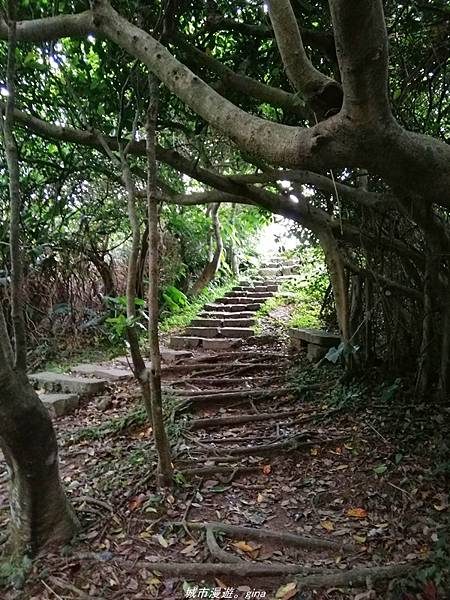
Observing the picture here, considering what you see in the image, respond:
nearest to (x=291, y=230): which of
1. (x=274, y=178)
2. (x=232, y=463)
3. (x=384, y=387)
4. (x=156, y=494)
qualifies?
(x=274, y=178)

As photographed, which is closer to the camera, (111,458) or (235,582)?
(235,582)

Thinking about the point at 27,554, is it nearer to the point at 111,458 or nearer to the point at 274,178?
the point at 111,458

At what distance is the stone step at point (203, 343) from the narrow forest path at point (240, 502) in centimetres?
214

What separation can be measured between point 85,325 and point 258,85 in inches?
166

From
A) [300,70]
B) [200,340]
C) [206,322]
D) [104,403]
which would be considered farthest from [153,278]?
[206,322]

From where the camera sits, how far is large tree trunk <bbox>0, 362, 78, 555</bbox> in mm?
2166

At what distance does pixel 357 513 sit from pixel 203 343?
4.57 metres

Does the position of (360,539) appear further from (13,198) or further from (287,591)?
(13,198)

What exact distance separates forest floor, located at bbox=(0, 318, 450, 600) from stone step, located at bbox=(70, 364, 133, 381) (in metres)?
0.55

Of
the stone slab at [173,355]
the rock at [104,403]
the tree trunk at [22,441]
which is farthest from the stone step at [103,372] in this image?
the tree trunk at [22,441]

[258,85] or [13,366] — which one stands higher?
[258,85]

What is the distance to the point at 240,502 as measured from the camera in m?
2.97

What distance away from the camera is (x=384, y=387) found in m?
4.27

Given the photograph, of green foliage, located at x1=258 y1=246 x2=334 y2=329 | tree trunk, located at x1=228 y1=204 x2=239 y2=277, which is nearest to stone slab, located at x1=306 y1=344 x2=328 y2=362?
green foliage, located at x1=258 y1=246 x2=334 y2=329
